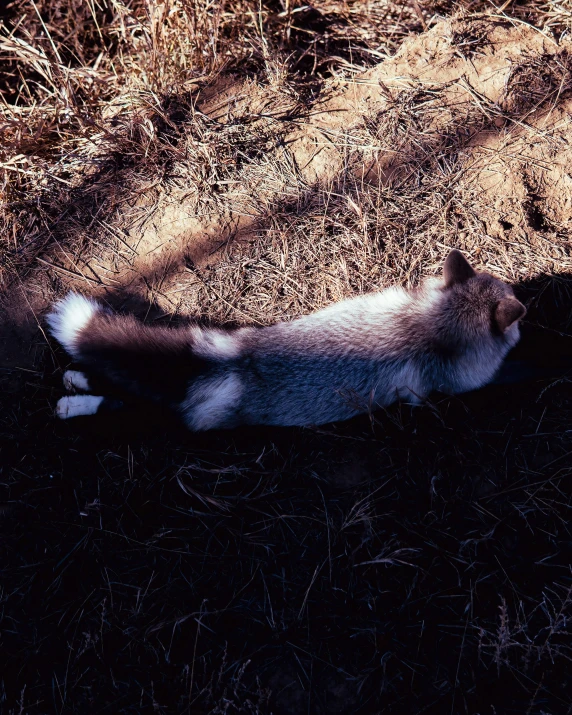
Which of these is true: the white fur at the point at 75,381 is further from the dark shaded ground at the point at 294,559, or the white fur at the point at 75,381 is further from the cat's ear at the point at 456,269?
the cat's ear at the point at 456,269

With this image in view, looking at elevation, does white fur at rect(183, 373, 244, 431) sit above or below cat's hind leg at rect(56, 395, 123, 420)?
below

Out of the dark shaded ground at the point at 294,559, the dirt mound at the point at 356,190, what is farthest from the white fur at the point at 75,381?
the dirt mound at the point at 356,190

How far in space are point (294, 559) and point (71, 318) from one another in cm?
208

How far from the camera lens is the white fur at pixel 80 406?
11.3 ft

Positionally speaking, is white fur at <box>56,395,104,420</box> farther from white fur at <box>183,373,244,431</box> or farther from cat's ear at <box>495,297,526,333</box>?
cat's ear at <box>495,297,526,333</box>

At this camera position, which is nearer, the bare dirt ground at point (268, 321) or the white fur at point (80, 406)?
the bare dirt ground at point (268, 321)

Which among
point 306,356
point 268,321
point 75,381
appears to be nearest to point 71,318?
point 75,381

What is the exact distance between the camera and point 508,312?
3.07 metres

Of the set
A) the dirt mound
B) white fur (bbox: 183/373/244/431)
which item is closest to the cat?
white fur (bbox: 183/373/244/431)

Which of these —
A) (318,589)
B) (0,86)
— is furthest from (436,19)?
(318,589)

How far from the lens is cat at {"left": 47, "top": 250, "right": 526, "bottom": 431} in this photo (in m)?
3.14

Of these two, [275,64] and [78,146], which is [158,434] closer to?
[78,146]

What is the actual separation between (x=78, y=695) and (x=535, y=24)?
5.78 m

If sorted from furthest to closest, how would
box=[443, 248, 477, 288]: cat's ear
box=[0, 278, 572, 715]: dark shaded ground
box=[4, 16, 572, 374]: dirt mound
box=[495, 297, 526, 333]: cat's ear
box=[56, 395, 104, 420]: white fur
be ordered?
box=[4, 16, 572, 374]: dirt mound < box=[56, 395, 104, 420]: white fur < box=[443, 248, 477, 288]: cat's ear < box=[495, 297, 526, 333]: cat's ear < box=[0, 278, 572, 715]: dark shaded ground
